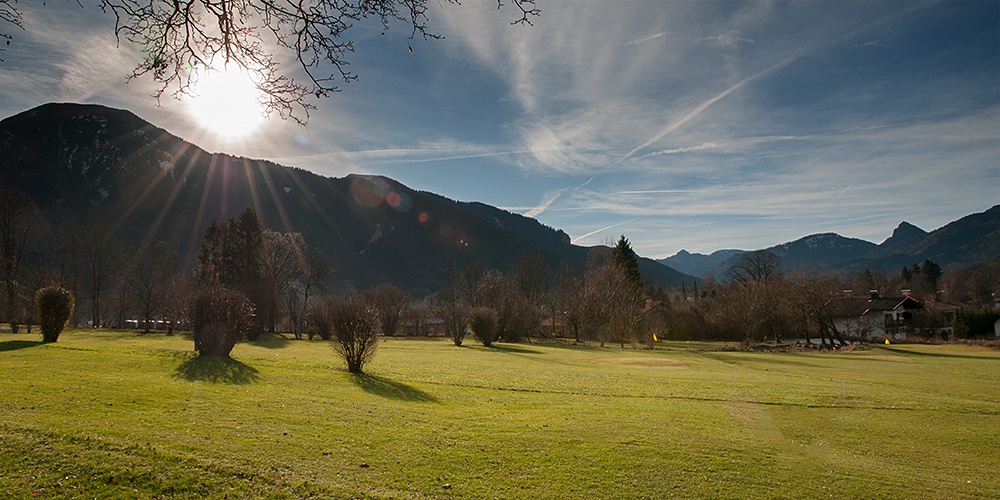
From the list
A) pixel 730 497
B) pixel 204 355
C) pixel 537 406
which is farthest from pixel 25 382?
pixel 730 497

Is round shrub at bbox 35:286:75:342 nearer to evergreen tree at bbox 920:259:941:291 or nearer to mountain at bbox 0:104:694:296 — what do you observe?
mountain at bbox 0:104:694:296

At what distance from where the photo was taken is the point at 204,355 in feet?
67.8

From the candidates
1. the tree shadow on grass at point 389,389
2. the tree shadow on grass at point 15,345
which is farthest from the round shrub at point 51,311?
the tree shadow on grass at point 389,389

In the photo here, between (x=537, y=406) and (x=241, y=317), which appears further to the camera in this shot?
(x=241, y=317)

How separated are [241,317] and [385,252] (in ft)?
451

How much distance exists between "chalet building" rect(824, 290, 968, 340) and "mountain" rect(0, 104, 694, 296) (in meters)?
61.0

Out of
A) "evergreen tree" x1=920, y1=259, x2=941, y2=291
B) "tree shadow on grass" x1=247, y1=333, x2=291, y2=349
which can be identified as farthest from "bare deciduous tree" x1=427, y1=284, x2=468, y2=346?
"evergreen tree" x1=920, y1=259, x2=941, y2=291

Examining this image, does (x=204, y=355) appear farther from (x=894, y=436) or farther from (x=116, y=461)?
(x=894, y=436)

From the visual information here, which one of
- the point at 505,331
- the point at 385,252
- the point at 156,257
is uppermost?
the point at 385,252

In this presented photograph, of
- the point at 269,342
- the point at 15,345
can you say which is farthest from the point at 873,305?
the point at 15,345

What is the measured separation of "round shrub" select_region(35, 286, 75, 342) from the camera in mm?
23344

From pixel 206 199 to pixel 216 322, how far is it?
131 metres

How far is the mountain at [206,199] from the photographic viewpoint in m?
101

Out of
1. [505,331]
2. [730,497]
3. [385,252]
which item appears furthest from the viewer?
[385,252]
